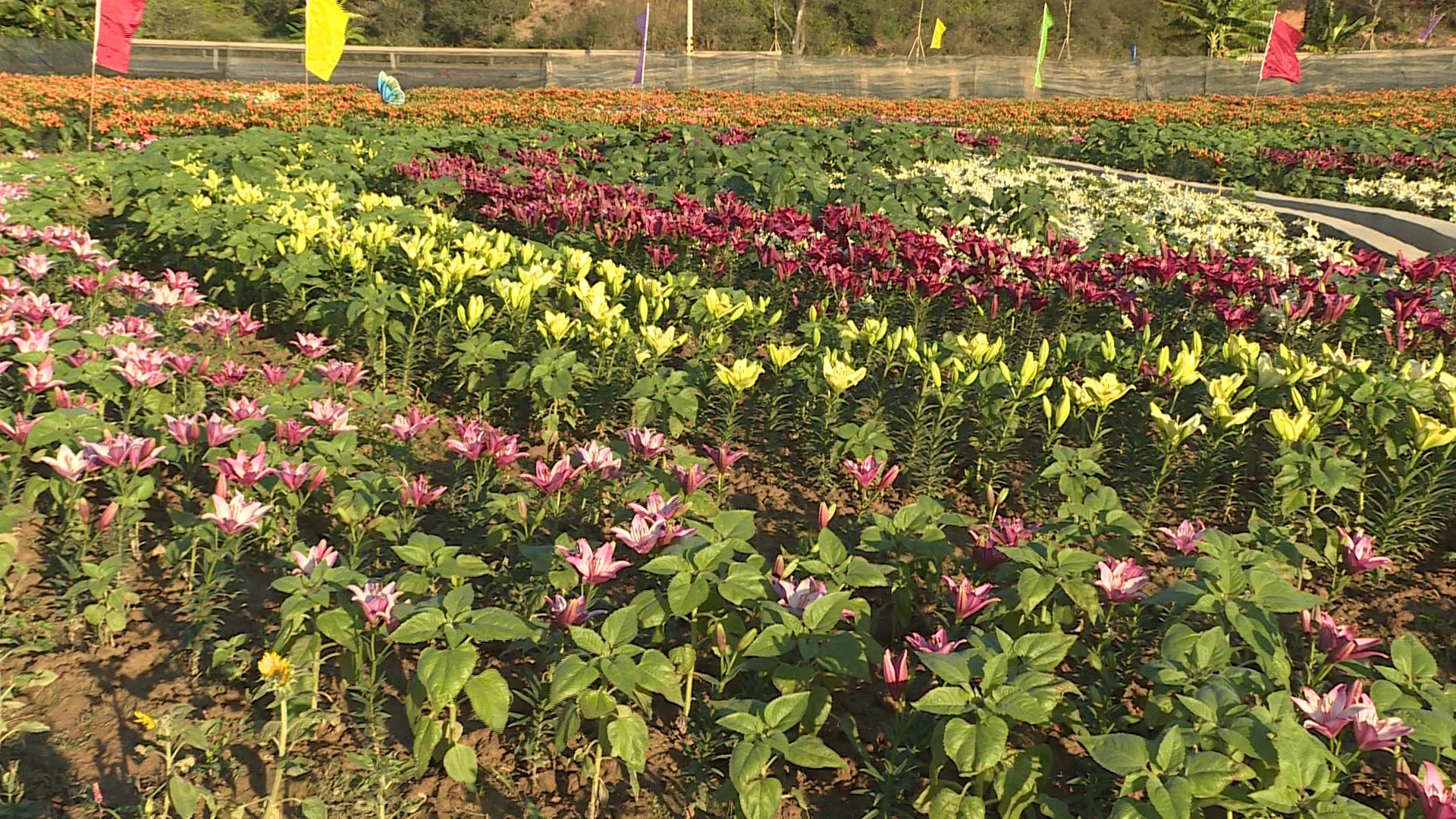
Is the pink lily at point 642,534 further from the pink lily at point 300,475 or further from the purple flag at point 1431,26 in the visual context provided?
the purple flag at point 1431,26

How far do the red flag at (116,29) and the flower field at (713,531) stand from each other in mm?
4532

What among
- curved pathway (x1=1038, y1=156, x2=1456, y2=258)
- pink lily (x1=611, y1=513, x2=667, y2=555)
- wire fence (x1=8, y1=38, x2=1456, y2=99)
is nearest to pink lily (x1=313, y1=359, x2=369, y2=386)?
pink lily (x1=611, y1=513, x2=667, y2=555)

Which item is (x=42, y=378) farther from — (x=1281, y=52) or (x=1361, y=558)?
(x=1281, y=52)

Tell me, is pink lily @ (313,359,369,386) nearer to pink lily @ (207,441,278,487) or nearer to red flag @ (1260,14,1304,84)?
pink lily @ (207,441,278,487)

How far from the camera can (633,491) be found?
10.1 feet

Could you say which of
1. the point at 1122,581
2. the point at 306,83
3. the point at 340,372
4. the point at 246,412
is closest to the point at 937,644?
the point at 1122,581

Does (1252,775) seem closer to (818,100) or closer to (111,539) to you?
(111,539)

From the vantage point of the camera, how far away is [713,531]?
281cm

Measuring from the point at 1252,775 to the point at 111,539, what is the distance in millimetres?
3885

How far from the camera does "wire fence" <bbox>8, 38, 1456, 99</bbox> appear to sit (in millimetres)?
31484

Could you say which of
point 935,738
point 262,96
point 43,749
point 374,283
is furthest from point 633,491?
point 262,96

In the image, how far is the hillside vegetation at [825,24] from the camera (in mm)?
48719

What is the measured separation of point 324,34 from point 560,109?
31.3 ft

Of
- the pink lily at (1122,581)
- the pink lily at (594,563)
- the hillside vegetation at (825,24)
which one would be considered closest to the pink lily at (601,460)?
the pink lily at (594,563)
